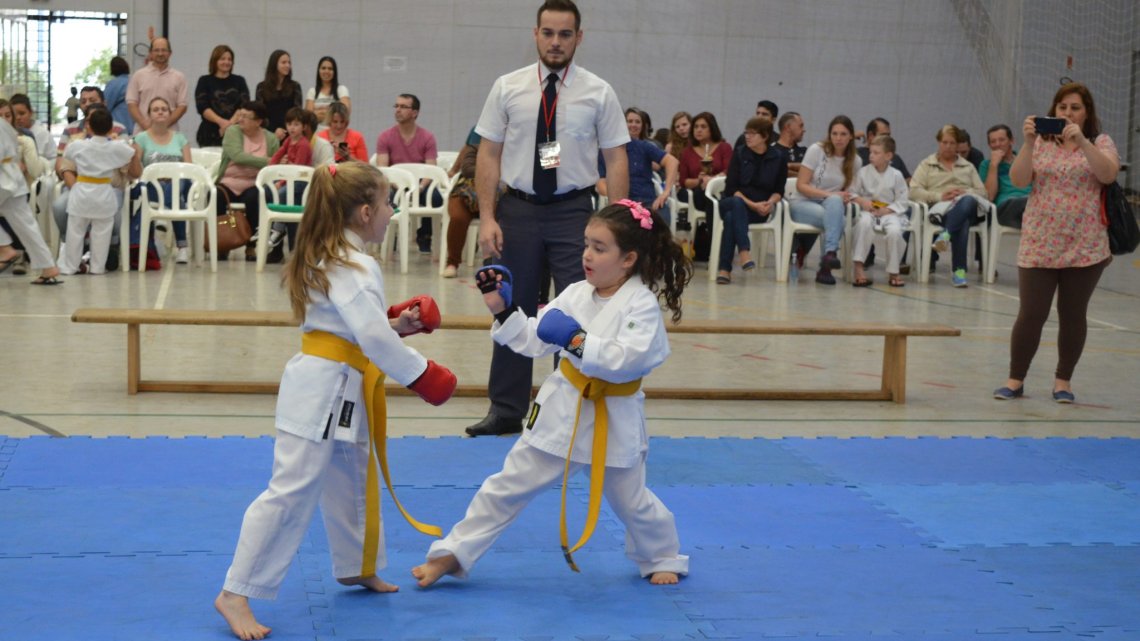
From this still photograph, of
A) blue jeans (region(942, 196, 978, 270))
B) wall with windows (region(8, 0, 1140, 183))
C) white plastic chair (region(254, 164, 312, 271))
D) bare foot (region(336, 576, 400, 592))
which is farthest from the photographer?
wall with windows (region(8, 0, 1140, 183))

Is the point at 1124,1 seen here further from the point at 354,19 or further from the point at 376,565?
the point at 376,565

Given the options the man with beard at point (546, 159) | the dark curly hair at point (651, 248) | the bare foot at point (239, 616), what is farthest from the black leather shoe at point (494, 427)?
the bare foot at point (239, 616)

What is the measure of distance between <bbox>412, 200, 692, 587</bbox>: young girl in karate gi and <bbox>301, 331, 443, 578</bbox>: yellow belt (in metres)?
0.23

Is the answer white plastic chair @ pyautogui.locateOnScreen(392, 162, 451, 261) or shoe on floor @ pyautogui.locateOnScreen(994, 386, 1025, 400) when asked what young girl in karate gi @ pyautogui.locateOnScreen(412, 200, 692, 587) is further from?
white plastic chair @ pyautogui.locateOnScreen(392, 162, 451, 261)

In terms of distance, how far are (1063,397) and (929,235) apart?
574cm

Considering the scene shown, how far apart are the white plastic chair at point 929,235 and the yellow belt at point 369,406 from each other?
372 inches

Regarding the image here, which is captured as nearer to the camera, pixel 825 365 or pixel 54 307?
pixel 825 365

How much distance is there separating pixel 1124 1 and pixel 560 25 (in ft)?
49.4

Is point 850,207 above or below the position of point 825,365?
above

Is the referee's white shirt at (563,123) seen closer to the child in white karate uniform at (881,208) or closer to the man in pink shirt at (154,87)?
the child in white karate uniform at (881,208)

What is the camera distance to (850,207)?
12.2 meters

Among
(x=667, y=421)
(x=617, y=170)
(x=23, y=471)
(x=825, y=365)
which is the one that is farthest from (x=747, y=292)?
(x=23, y=471)

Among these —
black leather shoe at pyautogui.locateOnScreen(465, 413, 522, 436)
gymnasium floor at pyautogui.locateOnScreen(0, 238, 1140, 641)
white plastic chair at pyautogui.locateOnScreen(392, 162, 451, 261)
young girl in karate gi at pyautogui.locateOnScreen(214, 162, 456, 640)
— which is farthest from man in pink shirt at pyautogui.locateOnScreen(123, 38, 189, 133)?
young girl in karate gi at pyautogui.locateOnScreen(214, 162, 456, 640)

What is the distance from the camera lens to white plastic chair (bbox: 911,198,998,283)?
40.4 feet
